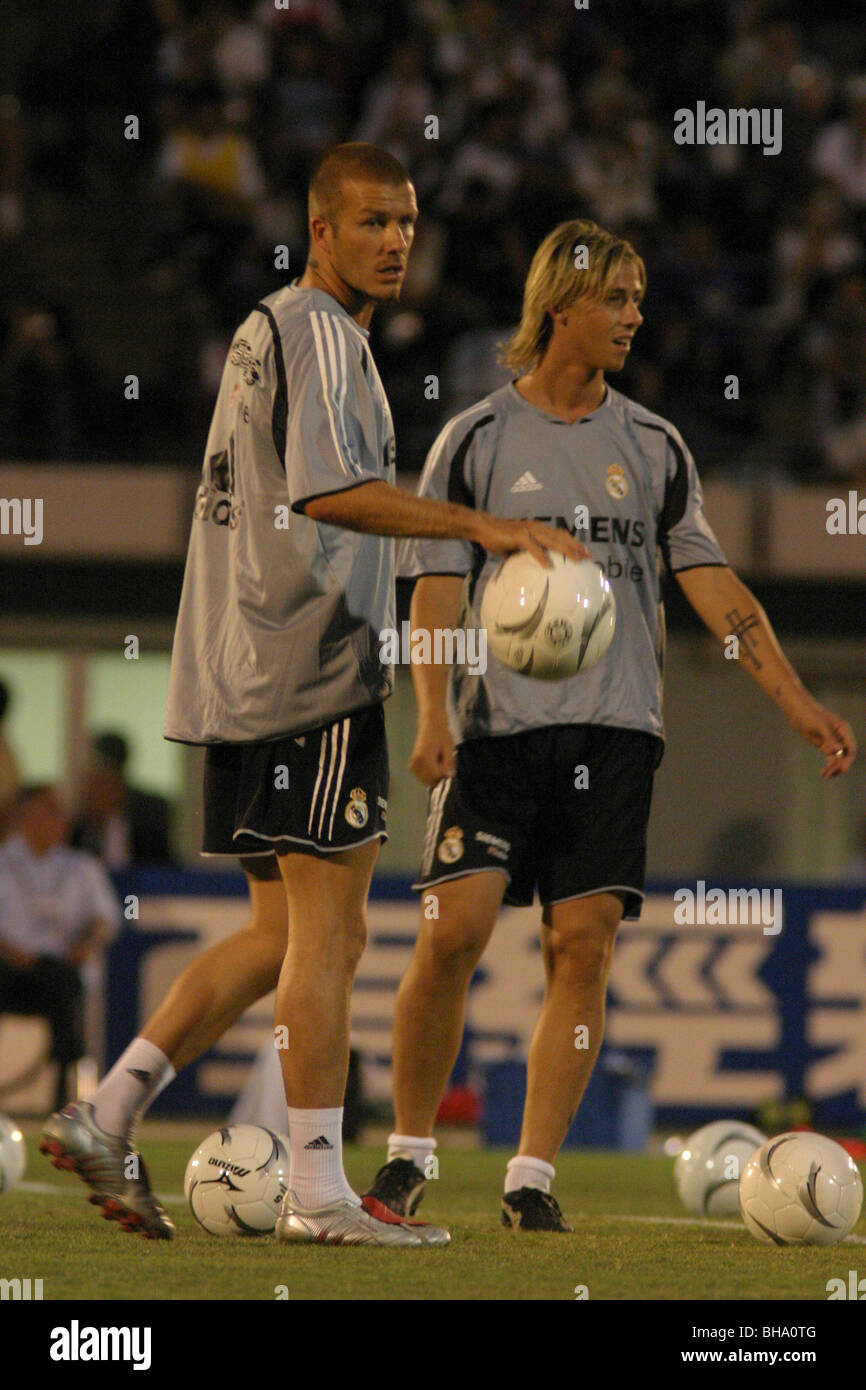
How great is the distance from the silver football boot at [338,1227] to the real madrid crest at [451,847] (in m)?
0.95

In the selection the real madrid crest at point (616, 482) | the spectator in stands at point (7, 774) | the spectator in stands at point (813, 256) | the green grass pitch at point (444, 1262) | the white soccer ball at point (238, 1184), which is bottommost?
the green grass pitch at point (444, 1262)

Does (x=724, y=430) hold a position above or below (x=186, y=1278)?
above

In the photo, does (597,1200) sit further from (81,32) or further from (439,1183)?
(81,32)

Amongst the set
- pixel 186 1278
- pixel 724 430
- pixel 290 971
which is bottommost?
pixel 186 1278

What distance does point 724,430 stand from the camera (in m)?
14.9

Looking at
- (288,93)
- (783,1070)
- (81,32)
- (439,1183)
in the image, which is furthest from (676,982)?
(81,32)

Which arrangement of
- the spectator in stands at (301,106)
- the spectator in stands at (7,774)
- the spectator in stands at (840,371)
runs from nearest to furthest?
1. the spectator in stands at (7,774)
2. the spectator in stands at (840,371)
3. the spectator in stands at (301,106)

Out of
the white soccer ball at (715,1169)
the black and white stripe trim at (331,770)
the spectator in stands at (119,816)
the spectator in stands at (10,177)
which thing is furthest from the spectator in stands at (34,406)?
the black and white stripe trim at (331,770)

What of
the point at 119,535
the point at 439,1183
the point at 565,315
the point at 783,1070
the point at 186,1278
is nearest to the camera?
the point at 186,1278

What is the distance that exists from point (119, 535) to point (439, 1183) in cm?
699

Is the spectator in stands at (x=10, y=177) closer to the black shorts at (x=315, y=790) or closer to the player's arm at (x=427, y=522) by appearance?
the black shorts at (x=315, y=790)

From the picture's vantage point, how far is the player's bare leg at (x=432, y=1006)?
5164mm

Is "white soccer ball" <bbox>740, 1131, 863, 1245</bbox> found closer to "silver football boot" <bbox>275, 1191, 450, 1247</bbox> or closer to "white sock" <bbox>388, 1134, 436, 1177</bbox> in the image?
"white sock" <bbox>388, 1134, 436, 1177</bbox>

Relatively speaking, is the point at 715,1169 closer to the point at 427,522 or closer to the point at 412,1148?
the point at 412,1148
